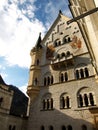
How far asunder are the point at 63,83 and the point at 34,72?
6.39 metres

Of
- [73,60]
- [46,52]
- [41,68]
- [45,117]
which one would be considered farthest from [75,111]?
[46,52]

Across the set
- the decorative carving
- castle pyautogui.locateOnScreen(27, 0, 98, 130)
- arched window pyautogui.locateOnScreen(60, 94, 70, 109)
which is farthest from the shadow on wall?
the decorative carving

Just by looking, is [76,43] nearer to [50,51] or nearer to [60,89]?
[50,51]

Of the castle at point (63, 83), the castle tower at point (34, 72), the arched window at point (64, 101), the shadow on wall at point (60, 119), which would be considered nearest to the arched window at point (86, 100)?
the castle at point (63, 83)

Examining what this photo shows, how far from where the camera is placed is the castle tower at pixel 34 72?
80.9 ft

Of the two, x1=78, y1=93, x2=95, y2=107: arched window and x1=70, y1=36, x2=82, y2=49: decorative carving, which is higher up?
A: x1=70, y1=36, x2=82, y2=49: decorative carving

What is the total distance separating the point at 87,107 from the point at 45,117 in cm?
668

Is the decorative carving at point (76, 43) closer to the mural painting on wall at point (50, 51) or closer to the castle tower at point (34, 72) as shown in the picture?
the mural painting on wall at point (50, 51)

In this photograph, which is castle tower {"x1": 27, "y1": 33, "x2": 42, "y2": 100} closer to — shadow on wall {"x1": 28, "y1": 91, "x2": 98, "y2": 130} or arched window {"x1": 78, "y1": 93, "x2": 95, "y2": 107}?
shadow on wall {"x1": 28, "y1": 91, "x2": 98, "y2": 130}

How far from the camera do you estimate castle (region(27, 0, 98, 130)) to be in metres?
19.5

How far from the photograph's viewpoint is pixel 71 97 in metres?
21.3

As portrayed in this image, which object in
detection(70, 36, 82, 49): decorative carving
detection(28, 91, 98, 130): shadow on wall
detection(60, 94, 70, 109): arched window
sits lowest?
detection(28, 91, 98, 130): shadow on wall

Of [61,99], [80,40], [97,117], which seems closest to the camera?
[97,117]

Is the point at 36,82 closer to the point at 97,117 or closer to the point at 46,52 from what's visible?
the point at 46,52
